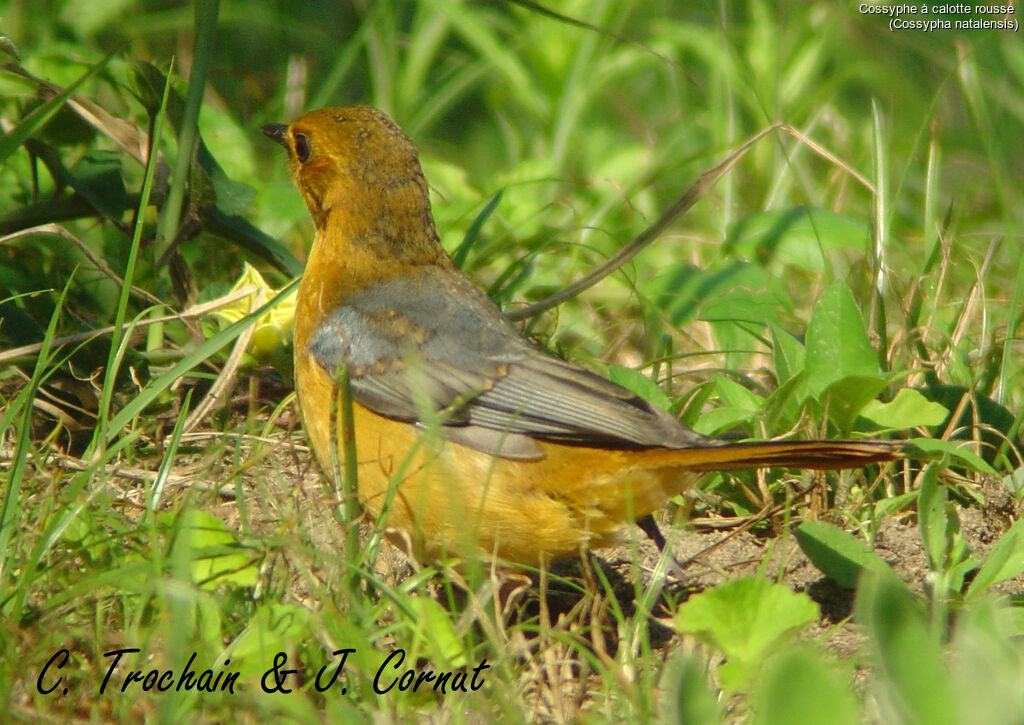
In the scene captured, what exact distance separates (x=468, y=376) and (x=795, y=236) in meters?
2.06

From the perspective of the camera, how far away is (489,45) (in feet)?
21.3

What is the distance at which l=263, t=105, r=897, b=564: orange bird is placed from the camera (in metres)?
3.44

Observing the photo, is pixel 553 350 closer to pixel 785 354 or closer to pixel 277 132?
pixel 785 354

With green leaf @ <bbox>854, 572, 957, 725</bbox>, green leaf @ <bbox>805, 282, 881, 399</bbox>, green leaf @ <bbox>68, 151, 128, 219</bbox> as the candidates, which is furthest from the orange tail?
green leaf @ <bbox>68, 151, 128, 219</bbox>

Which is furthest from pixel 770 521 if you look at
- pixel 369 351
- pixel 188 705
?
pixel 188 705

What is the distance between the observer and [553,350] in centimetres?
489

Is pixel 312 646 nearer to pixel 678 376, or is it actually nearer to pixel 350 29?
pixel 678 376

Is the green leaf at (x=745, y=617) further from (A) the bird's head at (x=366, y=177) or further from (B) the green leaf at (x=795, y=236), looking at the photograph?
→ (B) the green leaf at (x=795, y=236)

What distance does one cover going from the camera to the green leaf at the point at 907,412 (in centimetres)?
389

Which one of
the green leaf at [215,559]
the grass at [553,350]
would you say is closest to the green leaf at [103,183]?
the grass at [553,350]

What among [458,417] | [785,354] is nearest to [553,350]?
[785,354]

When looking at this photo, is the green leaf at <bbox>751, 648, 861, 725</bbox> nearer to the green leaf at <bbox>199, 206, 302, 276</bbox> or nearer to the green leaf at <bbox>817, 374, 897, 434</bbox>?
the green leaf at <bbox>817, 374, 897, 434</bbox>

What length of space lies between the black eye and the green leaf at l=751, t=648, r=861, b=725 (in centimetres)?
303

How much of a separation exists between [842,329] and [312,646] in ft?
7.32
